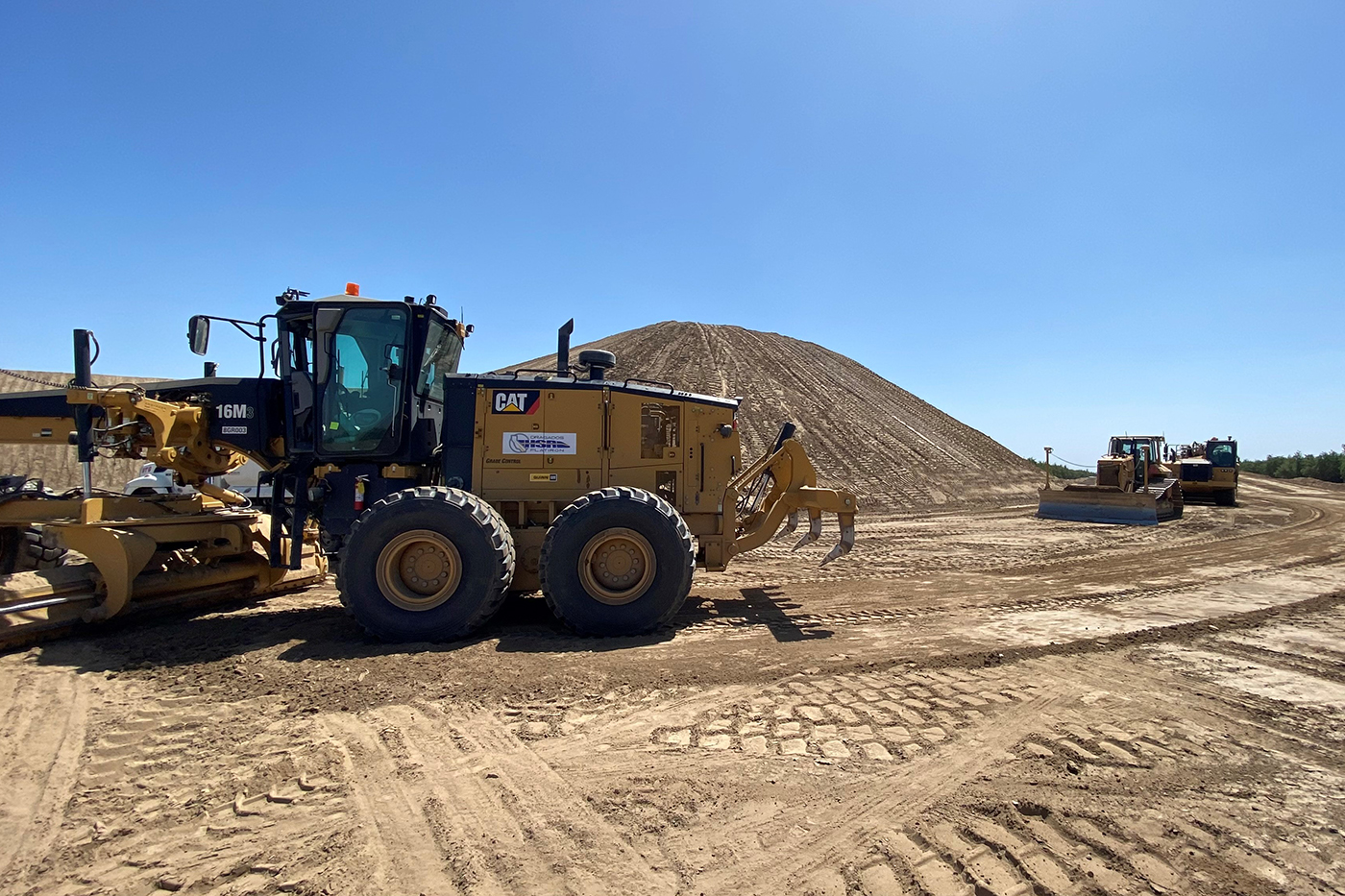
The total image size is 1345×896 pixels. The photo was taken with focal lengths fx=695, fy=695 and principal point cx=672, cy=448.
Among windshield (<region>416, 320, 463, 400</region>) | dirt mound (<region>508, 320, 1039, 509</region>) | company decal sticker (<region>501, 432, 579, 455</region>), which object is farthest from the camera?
dirt mound (<region>508, 320, 1039, 509</region>)

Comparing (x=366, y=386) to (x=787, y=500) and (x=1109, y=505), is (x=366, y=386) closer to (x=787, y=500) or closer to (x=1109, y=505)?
(x=787, y=500)

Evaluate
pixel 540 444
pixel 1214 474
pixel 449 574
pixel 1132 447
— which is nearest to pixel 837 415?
pixel 1132 447

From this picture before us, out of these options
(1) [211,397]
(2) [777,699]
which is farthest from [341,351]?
(2) [777,699]

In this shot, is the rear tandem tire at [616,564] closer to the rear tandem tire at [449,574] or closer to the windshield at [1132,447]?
the rear tandem tire at [449,574]

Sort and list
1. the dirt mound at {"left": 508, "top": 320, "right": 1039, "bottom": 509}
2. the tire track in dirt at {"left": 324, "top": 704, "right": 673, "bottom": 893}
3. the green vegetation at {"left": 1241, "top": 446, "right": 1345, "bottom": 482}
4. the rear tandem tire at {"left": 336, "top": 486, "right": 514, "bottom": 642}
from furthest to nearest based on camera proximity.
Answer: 1. the green vegetation at {"left": 1241, "top": 446, "right": 1345, "bottom": 482}
2. the dirt mound at {"left": 508, "top": 320, "right": 1039, "bottom": 509}
3. the rear tandem tire at {"left": 336, "top": 486, "right": 514, "bottom": 642}
4. the tire track in dirt at {"left": 324, "top": 704, "right": 673, "bottom": 893}

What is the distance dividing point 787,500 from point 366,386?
13.4 feet

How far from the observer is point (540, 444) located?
6395 millimetres

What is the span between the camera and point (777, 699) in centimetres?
426

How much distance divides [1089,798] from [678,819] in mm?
1836

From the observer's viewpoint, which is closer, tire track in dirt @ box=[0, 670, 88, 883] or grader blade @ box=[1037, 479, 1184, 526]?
tire track in dirt @ box=[0, 670, 88, 883]

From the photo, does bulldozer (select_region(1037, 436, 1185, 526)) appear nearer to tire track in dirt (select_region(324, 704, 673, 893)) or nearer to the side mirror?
tire track in dirt (select_region(324, 704, 673, 893))

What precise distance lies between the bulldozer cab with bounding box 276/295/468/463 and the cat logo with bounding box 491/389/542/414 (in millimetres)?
745

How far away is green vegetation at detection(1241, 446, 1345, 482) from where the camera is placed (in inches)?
1587

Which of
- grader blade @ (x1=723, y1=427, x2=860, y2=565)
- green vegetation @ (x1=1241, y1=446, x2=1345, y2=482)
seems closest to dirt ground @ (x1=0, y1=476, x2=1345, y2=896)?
grader blade @ (x1=723, y1=427, x2=860, y2=565)
